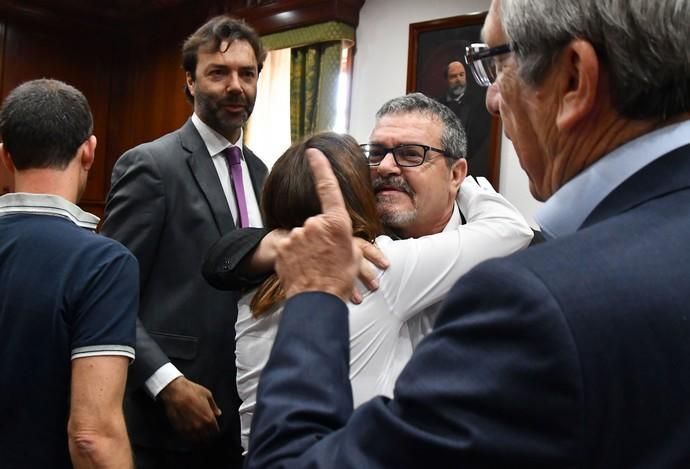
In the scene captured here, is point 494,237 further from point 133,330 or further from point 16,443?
point 16,443

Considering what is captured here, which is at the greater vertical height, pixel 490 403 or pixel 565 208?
pixel 565 208

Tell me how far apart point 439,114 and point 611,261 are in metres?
1.28

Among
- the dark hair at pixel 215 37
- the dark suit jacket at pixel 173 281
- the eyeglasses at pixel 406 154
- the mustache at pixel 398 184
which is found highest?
the dark hair at pixel 215 37

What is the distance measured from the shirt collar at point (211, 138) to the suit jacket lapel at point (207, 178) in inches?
1.3

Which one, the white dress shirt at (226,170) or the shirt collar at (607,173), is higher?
the shirt collar at (607,173)

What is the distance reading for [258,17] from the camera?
5.47m

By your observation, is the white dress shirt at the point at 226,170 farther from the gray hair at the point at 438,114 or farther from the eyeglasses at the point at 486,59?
the eyeglasses at the point at 486,59

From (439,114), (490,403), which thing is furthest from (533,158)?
(439,114)

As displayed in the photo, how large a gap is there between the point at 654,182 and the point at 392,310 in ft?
2.15

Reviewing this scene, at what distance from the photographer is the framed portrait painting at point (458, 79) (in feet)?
14.3

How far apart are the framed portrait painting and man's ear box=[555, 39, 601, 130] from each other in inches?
136

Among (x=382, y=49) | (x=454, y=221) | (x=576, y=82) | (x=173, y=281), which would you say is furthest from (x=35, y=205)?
(x=382, y=49)

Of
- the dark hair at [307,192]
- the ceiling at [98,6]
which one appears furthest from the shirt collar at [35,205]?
the ceiling at [98,6]

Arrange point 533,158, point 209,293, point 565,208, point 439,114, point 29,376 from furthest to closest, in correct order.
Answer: point 209,293 < point 439,114 < point 29,376 < point 533,158 < point 565,208
